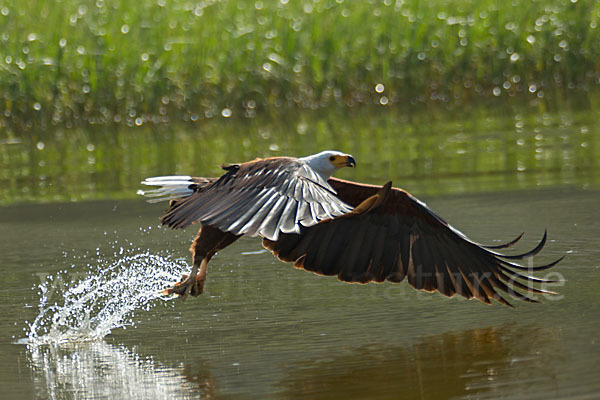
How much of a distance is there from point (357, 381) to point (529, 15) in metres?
10.9

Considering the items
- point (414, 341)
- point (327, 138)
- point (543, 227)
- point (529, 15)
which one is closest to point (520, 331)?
point (414, 341)

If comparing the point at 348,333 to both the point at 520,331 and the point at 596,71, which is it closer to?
the point at 520,331

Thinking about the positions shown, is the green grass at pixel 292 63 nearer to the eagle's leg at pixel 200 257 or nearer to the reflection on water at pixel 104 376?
the eagle's leg at pixel 200 257

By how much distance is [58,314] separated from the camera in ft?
18.9

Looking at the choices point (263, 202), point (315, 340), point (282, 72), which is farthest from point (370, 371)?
point (282, 72)

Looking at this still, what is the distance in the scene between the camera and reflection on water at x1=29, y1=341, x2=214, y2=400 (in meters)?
4.47

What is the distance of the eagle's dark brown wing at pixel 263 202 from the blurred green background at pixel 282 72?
Result: 6.56 metres

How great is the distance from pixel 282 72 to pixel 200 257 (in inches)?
333

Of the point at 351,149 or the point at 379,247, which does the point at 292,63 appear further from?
the point at 379,247

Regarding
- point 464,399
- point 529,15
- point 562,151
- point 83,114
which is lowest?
point 464,399

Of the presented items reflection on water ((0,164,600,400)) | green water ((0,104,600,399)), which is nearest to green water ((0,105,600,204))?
green water ((0,104,600,399))

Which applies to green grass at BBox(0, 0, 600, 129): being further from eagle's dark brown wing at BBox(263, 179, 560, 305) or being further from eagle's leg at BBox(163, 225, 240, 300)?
eagle's dark brown wing at BBox(263, 179, 560, 305)

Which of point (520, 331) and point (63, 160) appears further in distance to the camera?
point (63, 160)

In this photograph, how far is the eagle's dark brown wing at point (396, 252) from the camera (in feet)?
18.1
